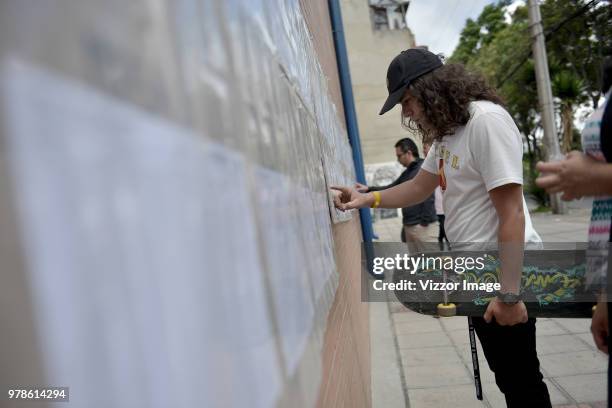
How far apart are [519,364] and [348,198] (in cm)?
95

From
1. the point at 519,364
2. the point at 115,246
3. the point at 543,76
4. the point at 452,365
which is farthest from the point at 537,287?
the point at 543,76

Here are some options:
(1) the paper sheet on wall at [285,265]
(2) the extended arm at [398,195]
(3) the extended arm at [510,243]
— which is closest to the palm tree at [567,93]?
(2) the extended arm at [398,195]

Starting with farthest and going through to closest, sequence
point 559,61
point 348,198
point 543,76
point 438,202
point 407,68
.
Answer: point 559,61
point 543,76
point 438,202
point 348,198
point 407,68

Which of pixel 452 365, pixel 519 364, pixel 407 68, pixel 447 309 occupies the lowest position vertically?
pixel 452 365

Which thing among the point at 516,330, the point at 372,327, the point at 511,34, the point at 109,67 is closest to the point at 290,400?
the point at 109,67

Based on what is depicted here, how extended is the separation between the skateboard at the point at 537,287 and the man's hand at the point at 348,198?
0.44 metres

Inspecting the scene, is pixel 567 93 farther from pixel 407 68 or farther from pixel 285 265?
pixel 285 265

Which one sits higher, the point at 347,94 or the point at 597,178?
the point at 347,94

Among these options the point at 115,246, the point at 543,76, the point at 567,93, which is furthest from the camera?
the point at 567,93

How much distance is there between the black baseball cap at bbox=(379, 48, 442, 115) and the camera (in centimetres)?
186

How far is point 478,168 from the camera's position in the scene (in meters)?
1.66

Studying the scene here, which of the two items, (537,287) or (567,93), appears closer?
(537,287)

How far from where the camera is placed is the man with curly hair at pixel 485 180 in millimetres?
1593

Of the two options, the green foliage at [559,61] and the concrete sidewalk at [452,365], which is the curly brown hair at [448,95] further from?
the green foliage at [559,61]
